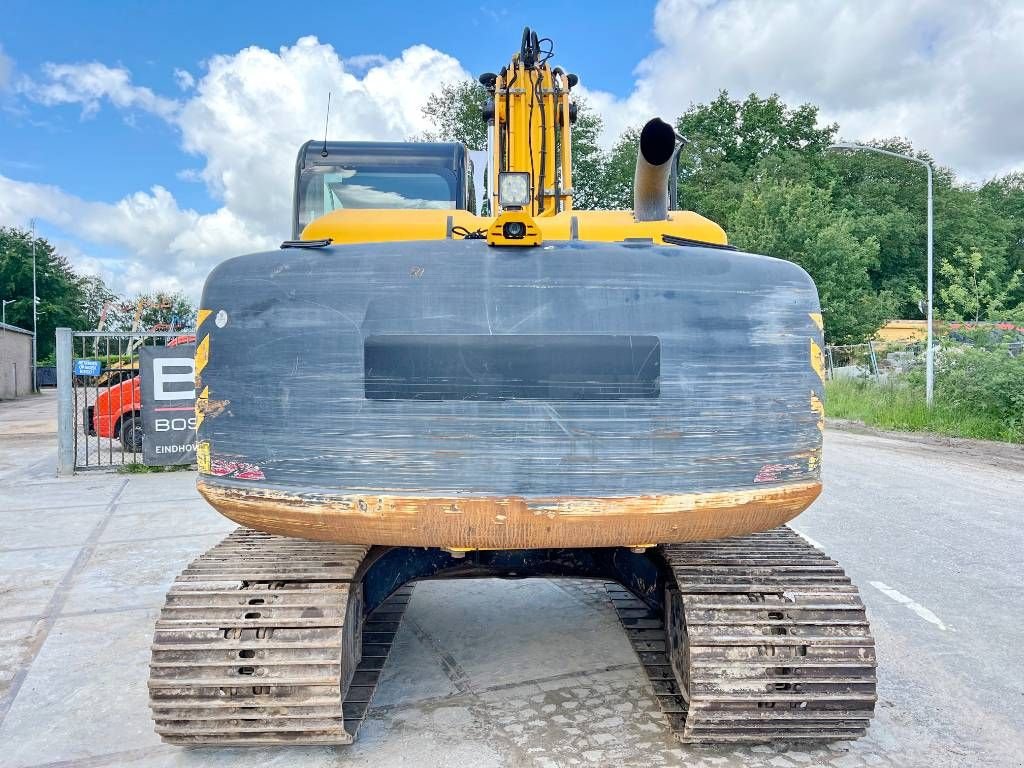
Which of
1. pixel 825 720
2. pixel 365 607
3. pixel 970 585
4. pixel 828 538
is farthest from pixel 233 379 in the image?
pixel 828 538

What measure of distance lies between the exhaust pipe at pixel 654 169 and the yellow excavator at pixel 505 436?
0.03 meters

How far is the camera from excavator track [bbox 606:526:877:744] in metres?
2.85

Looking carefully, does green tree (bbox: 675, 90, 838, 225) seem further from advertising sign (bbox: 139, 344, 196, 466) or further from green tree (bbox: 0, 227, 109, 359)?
green tree (bbox: 0, 227, 109, 359)

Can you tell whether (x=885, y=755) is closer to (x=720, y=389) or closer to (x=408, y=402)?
(x=720, y=389)

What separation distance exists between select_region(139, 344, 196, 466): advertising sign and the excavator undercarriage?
8.14 meters

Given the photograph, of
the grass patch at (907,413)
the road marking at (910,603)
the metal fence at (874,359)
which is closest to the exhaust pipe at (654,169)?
the road marking at (910,603)

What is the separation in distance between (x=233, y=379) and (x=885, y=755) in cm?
287

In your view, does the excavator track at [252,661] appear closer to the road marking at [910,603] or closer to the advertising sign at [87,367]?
the road marking at [910,603]

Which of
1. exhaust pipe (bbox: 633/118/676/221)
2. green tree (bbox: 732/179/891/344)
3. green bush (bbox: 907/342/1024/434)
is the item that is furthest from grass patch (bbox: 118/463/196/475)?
green tree (bbox: 732/179/891/344)

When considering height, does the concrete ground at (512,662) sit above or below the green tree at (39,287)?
below

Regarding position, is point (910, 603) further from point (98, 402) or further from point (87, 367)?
point (98, 402)

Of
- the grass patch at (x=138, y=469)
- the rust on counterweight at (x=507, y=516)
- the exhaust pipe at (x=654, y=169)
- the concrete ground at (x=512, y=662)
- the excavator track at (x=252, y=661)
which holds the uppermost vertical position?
the exhaust pipe at (x=654, y=169)

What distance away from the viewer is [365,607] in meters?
3.74

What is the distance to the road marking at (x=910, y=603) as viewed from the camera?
4.69 m
